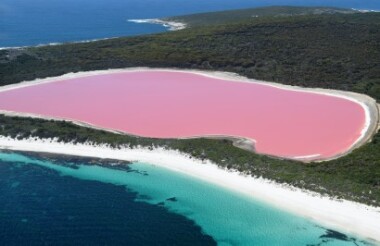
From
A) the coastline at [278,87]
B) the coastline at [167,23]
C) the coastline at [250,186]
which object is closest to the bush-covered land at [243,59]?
the coastline at [250,186]

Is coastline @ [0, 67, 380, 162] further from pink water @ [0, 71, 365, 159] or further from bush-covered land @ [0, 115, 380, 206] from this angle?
bush-covered land @ [0, 115, 380, 206]

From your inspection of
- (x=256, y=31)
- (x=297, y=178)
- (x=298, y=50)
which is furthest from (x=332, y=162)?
(x=256, y=31)

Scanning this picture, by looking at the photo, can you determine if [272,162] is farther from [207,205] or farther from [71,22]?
[71,22]

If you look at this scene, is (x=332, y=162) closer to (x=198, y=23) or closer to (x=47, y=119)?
(x=47, y=119)

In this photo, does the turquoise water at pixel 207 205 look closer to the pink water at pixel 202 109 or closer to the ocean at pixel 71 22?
the pink water at pixel 202 109

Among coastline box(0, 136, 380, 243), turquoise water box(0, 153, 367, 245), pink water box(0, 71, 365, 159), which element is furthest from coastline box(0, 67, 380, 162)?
turquoise water box(0, 153, 367, 245)
